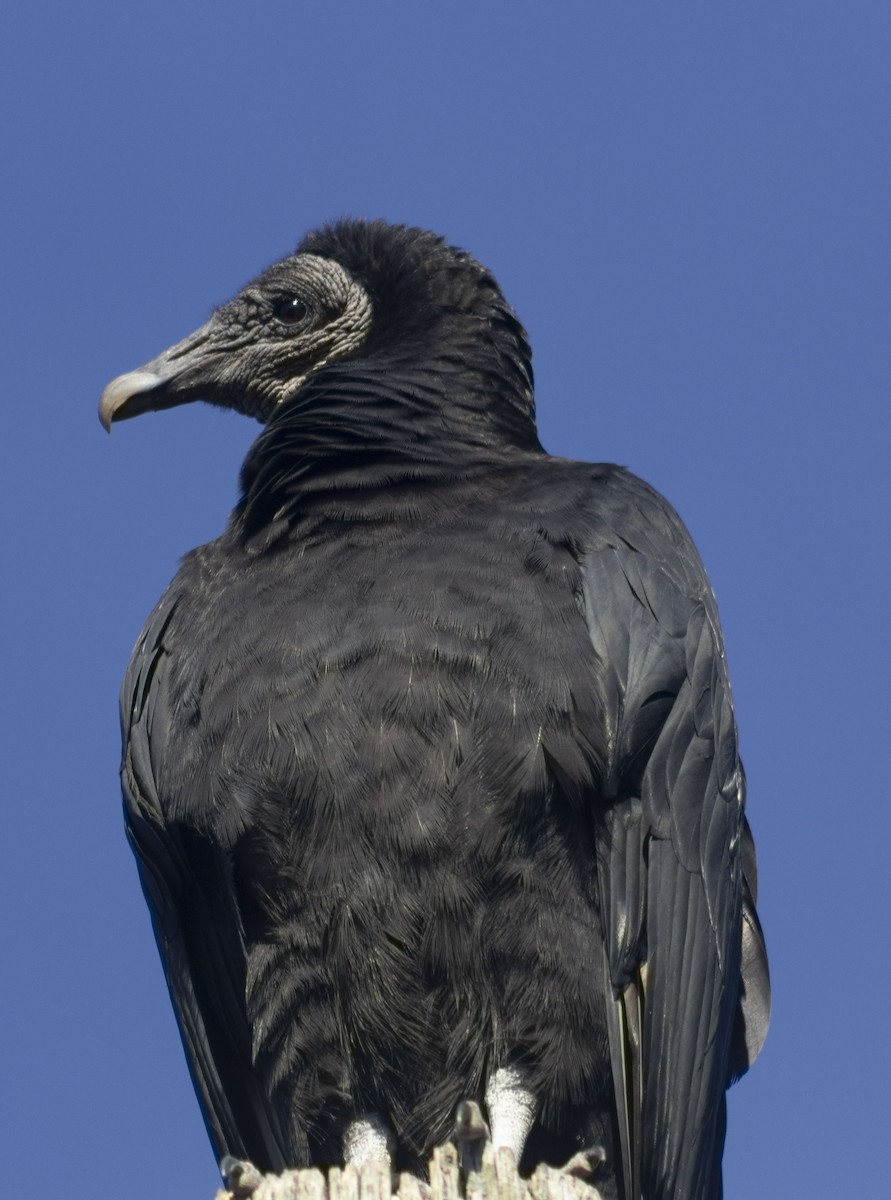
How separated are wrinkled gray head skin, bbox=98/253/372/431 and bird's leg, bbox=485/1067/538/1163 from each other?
2.33 metres

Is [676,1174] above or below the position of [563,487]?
below

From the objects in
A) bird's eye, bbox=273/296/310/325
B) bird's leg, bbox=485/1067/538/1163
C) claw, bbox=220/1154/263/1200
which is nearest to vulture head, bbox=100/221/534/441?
bird's eye, bbox=273/296/310/325

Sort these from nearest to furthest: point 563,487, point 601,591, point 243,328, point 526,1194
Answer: point 526,1194 → point 601,591 → point 563,487 → point 243,328

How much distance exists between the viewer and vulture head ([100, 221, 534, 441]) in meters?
4.93

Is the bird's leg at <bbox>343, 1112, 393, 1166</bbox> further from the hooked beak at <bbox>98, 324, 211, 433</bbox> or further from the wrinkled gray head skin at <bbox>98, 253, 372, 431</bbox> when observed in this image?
the wrinkled gray head skin at <bbox>98, 253, 372, 431</bbox>

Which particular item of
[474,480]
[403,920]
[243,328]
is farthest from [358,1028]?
[243,328]

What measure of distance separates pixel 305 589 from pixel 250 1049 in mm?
1097

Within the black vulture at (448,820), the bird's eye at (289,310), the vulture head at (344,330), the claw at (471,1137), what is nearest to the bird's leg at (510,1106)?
the black vulture at (448,820)

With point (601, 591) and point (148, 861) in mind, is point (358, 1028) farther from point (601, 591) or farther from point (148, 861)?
point (601, 591)

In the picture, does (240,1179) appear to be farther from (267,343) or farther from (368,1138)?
(267,343)

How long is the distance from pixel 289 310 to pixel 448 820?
7.39 ft

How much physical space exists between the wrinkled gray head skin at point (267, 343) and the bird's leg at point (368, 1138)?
2305mm

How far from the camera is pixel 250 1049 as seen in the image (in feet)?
13.9

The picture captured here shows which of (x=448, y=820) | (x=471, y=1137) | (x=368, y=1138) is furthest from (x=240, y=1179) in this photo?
(x=448, y=820)
